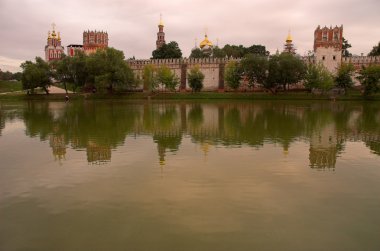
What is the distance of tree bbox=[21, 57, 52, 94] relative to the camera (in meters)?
57.3

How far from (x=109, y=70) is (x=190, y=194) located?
1958 inches

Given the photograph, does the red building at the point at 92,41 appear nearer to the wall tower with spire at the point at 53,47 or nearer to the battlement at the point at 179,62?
the battlement at the point at 179,62

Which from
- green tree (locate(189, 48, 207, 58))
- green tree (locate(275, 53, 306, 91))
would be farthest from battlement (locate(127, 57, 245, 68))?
green tree (locate(189, 48, 207, 58))

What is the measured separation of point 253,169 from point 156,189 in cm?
329

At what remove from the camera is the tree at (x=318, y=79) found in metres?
52.3

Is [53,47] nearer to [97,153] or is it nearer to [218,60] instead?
[218,60]

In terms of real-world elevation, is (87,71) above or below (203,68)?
below

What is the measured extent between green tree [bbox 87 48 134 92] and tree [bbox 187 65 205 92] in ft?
→ 33.2

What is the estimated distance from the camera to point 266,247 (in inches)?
229

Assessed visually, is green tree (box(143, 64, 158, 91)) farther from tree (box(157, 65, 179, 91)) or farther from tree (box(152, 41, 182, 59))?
tree (box(152, 41, 182, 59))

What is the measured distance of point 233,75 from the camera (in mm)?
58000

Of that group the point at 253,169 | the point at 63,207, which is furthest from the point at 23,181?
the point at 253,169

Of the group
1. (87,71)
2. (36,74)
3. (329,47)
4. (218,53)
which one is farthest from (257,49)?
(36,74)

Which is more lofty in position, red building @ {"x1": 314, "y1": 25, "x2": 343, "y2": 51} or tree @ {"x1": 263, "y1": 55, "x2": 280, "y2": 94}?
red building @ {"x1": 314, "y1": 25, "x2": 343, "y2": 51}
